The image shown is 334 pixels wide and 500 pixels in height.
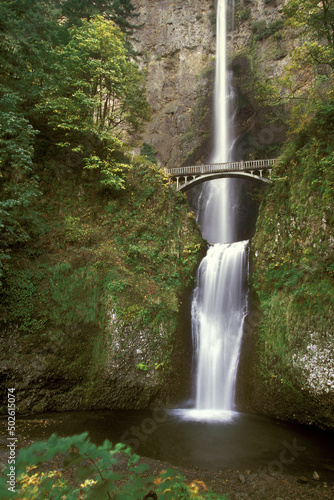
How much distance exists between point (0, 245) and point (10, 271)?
2.97 feet

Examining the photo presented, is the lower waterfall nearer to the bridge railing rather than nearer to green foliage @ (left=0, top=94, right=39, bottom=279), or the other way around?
the bridge railing

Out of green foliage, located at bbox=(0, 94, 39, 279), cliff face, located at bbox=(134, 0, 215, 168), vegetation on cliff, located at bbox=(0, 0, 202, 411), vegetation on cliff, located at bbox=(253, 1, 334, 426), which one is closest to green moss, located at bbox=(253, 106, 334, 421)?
vegetation on cliff, located at bbox=(253, 1, 334, 426)

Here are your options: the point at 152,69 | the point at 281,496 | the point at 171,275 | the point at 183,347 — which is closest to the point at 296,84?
the point at 152,69

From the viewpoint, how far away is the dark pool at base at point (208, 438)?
6141 millimetres

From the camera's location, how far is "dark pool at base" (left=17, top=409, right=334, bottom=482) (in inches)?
242

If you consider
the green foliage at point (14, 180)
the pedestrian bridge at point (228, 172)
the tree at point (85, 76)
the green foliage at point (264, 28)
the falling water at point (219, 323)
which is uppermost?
the green foliage at point (264, 28)

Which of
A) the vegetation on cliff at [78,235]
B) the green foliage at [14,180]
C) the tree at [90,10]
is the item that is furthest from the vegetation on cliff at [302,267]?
the tree at [90,10]

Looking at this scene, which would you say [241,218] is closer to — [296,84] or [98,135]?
[296,84]

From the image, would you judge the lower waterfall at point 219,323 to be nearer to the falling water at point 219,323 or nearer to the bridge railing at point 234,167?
the falling water at point 219,323

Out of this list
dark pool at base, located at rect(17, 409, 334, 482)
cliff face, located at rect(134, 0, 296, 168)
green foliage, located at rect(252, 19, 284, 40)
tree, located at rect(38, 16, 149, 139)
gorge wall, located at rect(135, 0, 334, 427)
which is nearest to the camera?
dark pool at base, located at rect(17, 409, 334, 482)

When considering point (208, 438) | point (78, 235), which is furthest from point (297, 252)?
point (78, 235)

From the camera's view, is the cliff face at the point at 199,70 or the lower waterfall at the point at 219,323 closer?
the lower waterfall at the point at 219,323

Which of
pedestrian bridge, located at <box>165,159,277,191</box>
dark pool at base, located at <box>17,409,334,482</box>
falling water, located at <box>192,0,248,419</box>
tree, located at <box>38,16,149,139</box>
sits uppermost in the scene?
tree, located at <box>38,16,149,139</box>

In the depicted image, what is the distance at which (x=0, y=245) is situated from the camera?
9.14 m
